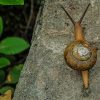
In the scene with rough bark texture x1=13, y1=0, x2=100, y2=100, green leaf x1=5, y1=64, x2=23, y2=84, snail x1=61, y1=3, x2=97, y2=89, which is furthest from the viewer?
green leaf x1=5, y1=64, x2=23, y2=84

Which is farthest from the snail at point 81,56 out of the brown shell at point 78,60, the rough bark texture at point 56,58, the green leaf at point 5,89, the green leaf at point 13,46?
the green leaf at point 5,89

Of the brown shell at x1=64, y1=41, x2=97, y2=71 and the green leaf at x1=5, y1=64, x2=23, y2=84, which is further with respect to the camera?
the green leaf at x1=5, y1=64, x2=23, y2=84

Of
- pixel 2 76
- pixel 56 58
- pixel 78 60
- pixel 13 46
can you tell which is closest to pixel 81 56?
pixel 78 60

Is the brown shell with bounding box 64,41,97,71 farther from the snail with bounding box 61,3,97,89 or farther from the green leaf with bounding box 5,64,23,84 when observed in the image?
the green leaf with bounding box 5,64,23,84

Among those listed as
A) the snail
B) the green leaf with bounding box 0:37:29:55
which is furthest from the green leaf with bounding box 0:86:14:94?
the snail

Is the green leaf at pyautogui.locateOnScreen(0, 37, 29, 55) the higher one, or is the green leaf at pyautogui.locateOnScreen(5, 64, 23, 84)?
the green leaf at pyautogui.locateOnScreen(0, 37, 29, 55)

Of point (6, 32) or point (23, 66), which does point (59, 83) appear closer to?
point (23, 66)

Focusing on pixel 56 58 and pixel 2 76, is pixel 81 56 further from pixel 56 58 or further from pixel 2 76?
pixel 2 76
